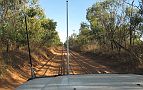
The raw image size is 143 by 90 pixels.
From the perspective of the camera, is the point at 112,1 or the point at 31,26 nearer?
the point at 31,26

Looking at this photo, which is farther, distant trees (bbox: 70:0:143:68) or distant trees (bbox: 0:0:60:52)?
distant trees (bbox: 70:0:143:68)

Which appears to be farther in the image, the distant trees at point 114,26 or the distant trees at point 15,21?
the distant trees at point 114,26

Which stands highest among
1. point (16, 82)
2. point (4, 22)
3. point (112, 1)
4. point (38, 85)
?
point (112, 1)

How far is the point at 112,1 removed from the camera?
52.9 metres

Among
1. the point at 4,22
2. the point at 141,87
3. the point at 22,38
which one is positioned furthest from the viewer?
the point at 22,38

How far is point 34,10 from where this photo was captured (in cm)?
3619

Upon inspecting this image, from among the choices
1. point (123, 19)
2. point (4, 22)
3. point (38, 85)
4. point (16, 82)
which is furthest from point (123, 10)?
point (38, 85)

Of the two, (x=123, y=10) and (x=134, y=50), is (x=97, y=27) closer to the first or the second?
(x=123, y=10)

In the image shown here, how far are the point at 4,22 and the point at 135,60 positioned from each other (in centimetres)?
1229

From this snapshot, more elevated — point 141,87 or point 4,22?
point 4,22

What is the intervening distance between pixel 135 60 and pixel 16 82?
607 inches

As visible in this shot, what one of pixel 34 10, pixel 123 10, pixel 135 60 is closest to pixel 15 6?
pixel 34 10

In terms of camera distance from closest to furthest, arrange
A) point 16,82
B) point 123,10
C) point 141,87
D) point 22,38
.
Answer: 1. point 141,87
2. point 16,82
3. point 22,38
4. point 123,10

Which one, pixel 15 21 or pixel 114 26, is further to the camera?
pixel 114 26
